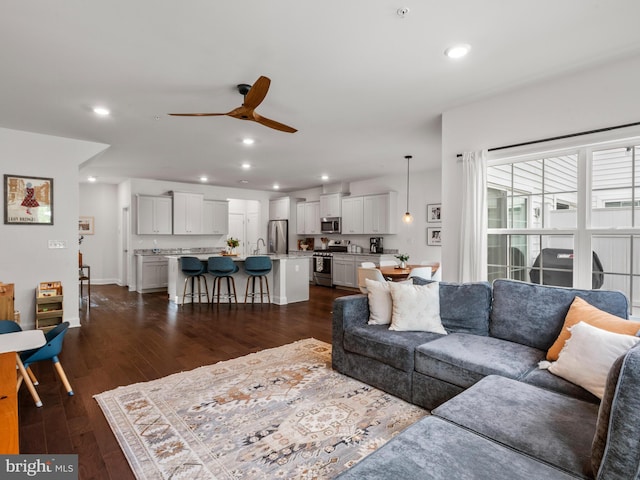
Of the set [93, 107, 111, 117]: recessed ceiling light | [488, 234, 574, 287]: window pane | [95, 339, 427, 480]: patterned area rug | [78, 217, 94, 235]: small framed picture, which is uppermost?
[93, 107, 111, 117]: recessed ceiling light

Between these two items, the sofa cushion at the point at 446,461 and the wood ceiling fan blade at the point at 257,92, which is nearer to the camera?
the sofa cushion at the point at 446,461

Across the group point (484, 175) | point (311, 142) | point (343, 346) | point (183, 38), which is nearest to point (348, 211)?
point (311, 142)

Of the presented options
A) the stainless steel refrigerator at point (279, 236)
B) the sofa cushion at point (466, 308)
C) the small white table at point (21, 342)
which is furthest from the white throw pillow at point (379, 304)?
the stainless steel refrigerator at point (279, 236)

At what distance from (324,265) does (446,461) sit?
25.4ft

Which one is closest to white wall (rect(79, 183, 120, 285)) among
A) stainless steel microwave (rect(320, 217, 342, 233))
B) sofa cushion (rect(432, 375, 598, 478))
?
stainless steel microwave (rect(320, 217, 342, 233))

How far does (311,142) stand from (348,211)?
3.64m

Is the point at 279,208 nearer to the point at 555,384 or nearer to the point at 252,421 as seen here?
the point at 252,421

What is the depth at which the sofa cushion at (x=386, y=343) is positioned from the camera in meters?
2.65

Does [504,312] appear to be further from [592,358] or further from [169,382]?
[169,382]

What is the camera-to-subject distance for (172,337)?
438 cm

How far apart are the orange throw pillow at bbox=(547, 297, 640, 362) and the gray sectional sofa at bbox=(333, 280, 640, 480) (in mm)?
115

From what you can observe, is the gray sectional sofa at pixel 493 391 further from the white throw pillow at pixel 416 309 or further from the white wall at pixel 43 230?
the white wall at pixel 43 230

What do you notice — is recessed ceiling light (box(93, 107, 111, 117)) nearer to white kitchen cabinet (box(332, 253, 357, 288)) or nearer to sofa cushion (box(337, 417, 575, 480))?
sofa cushion (box(337, 417, 575, 480))

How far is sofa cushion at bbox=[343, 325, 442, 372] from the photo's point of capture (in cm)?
265
